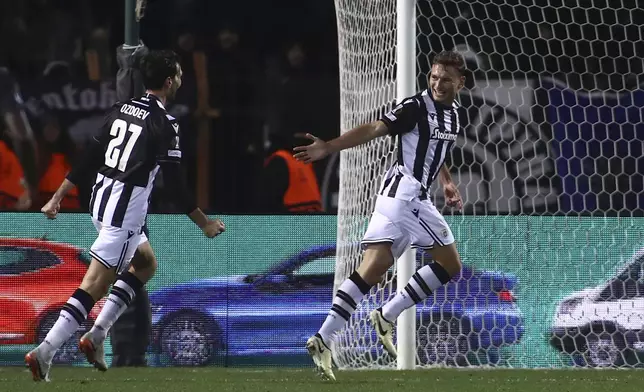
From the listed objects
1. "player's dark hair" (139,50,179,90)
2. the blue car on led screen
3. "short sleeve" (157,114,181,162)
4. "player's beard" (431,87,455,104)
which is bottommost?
the blue car on led screen

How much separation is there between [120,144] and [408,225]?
68.5 inches

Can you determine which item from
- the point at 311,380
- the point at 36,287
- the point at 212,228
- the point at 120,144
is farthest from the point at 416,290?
the point at 36,287

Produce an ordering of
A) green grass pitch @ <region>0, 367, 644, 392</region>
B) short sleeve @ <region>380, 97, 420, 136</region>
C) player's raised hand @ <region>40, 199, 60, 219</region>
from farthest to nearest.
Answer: short sleeve @ <region>380, 97, 420, 136</region> → player's raised hand @ <region>40, 199, 60, 219</region> → green grass pitch @ <region>0, 367, 644, 392</region>

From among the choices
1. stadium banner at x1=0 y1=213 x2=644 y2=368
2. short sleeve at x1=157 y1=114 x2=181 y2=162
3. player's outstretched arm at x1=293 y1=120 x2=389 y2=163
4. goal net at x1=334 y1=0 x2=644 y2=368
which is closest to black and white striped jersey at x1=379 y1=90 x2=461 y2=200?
player's outstretched arm at x1=293 y1=120 x2=389 y2=163

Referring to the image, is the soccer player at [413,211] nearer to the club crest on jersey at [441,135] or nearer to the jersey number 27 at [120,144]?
the club crest on jersey at [441,135]

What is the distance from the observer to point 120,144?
760 centimetres

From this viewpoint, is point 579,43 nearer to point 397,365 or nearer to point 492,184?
point 492,184

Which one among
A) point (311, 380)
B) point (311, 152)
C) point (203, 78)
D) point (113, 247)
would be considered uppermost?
point (203, 78)

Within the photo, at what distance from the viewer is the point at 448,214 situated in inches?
415

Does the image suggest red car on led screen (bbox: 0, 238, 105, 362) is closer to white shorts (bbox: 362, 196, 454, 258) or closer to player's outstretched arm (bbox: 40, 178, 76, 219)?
player's outstretched arm (bbox: 40, 178, 76, 219)

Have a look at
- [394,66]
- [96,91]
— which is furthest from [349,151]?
[96,91]

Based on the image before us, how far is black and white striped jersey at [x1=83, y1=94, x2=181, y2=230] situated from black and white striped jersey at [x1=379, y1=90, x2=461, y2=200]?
4.39ft

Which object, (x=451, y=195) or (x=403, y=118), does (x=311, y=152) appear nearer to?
(x=403, y=118)

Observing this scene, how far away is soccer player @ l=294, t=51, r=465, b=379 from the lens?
Result: 788cm
